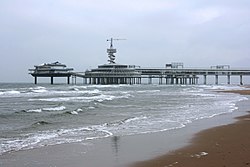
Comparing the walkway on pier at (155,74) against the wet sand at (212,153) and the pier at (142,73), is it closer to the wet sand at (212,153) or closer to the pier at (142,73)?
the pier at (142,73)

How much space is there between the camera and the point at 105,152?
11102 mm

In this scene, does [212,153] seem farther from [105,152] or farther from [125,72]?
[125,72]

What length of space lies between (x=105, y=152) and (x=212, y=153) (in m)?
3.00

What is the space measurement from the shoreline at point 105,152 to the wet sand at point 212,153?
0.26m

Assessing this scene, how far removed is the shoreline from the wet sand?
0.86 feet

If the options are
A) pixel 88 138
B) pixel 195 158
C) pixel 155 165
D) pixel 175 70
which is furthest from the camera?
pixel 175 70

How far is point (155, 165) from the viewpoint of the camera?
926 cm

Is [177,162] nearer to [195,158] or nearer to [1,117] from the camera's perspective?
[195,158]

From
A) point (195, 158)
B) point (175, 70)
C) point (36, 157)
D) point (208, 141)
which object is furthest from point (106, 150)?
point (175, 70)

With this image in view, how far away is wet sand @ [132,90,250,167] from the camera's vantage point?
9.24m

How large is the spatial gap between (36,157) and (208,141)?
5.75 meters

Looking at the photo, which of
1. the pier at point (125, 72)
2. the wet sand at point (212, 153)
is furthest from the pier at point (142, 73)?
the wet sand at point (212, 153)

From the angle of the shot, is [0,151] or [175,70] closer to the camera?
[0,151]

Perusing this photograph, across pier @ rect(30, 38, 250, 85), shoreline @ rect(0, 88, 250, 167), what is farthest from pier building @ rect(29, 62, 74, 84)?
shoreline @ rect(0, 88, 250, 167)
